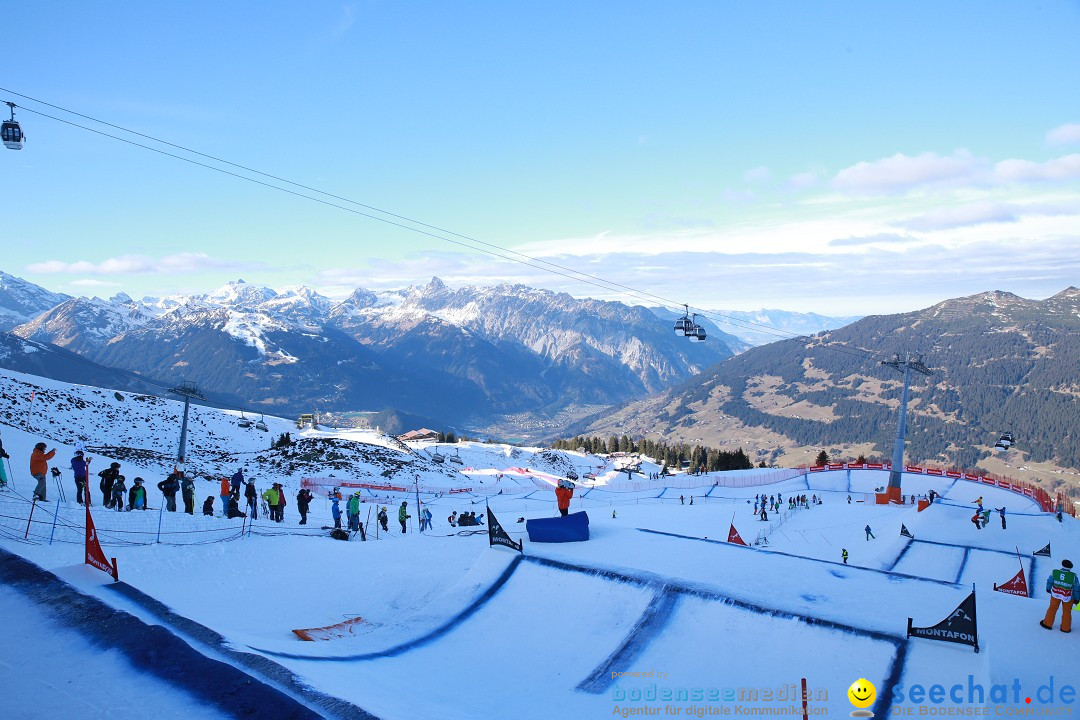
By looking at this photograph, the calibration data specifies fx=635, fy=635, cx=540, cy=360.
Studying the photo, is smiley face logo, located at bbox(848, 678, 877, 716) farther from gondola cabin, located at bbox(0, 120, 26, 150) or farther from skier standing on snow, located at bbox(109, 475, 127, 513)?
gondola cabin, located at bbox(0, 120, 26, 150)

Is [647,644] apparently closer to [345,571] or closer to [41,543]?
[345,571]

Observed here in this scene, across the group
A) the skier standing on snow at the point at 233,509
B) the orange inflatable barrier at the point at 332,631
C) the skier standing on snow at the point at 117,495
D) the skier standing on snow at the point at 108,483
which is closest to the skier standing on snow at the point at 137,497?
the skier standing on snow at the point at 117,495

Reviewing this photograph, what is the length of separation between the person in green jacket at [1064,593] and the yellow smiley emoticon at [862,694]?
190 inches

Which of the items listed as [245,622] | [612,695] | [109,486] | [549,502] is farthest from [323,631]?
[549,502]

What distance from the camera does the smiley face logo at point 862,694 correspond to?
9.59m

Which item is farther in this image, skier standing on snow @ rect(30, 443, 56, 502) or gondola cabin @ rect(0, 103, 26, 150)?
gondola cabin @ rect(0, 103, 26, 150)

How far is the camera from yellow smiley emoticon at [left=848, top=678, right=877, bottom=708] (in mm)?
9602

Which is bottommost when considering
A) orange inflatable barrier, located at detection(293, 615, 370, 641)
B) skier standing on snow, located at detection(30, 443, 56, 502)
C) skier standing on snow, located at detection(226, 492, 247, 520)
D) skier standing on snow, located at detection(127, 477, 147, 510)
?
orange inflatable barrier, located at detection(293, 615, 370, 641)

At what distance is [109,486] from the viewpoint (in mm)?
19219

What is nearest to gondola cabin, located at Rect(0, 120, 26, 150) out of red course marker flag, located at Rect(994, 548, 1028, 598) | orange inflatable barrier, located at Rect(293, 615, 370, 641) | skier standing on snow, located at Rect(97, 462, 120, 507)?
skier standing on snow, located at Rect(97, 462, 120, 507)

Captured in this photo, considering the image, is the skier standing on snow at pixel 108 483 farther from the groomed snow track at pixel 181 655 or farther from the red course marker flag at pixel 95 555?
the groomed snow track at pixel 181 655

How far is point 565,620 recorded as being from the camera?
1367cm

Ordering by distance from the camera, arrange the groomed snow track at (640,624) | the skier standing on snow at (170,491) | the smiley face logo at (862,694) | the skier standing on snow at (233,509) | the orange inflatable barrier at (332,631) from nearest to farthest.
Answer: the smiley face logo at (862,694) → the groomed snow track at (640,624) → the orange inflatable barrier at (332,631) → the skier standing on snow at (170,491) → the skier standing on snow at (233,509)

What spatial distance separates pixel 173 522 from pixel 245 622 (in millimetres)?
6723
